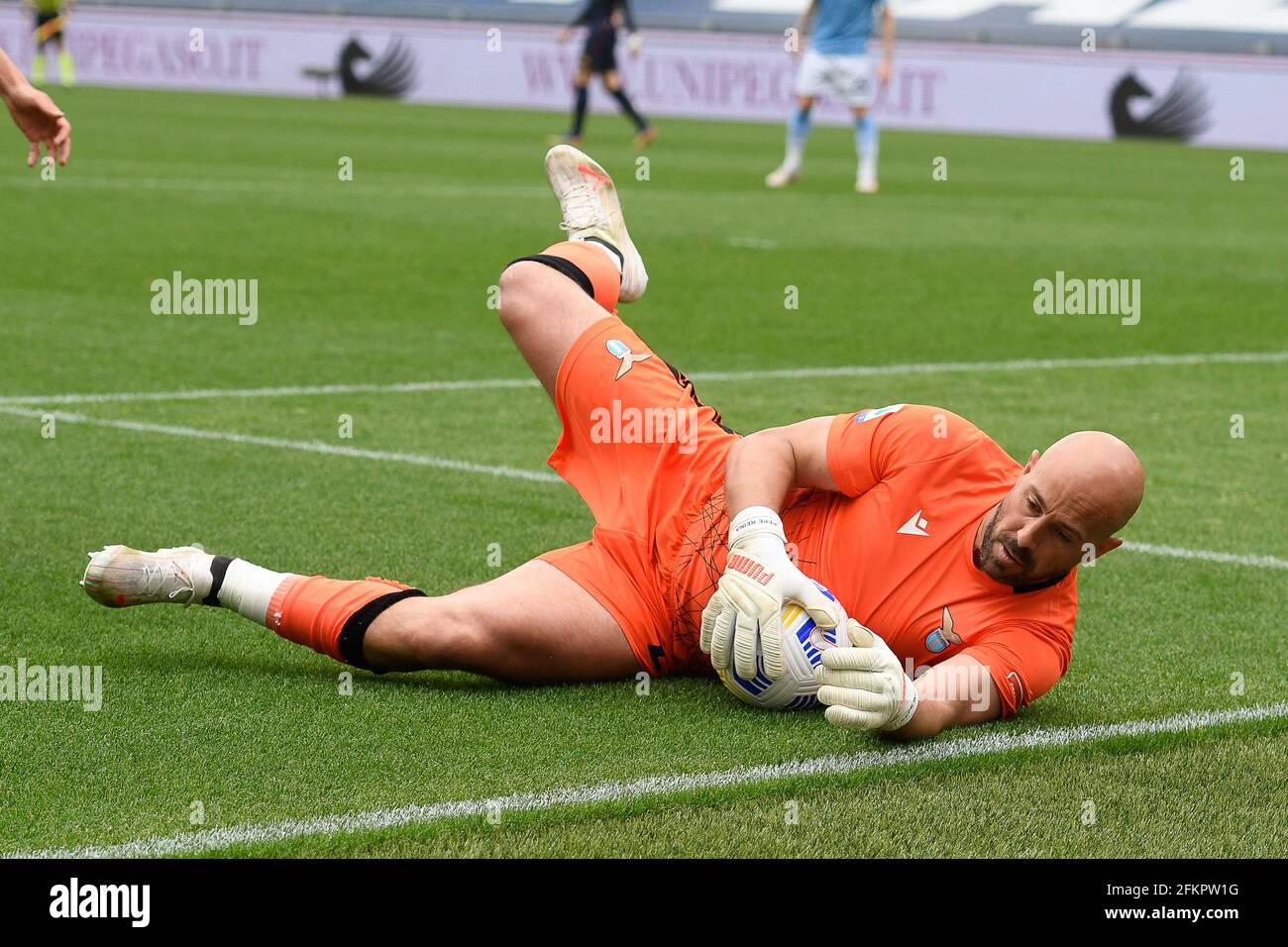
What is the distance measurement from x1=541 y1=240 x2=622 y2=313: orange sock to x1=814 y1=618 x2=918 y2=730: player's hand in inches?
62.3

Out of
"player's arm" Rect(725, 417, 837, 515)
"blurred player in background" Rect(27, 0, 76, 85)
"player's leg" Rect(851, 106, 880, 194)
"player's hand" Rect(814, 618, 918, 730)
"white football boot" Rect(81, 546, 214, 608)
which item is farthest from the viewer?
"blurred player in background" Rect(27, 0, 76, 85)

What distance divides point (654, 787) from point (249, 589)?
4.25ft

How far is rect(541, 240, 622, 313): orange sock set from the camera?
210 inches

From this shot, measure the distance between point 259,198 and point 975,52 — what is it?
65.7 feet

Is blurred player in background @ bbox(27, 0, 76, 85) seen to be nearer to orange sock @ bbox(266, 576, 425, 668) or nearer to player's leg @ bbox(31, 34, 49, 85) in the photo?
player's leg @ bbox(31, 34, 49, 85)

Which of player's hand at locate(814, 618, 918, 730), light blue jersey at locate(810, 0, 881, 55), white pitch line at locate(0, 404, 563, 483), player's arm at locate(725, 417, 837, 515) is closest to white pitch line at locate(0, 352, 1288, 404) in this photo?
white pitch line at locate(0, 404, 563, 483)

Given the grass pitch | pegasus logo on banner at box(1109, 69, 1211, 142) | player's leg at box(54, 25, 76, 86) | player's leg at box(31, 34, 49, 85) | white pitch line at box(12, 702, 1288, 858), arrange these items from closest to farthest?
white pitch line at box(12, 702, 1288, 858)
the grass pitch
pegasus logo on banner at box(1109, 69, 1211, 142)
player's leg at box(54, 25, 76, 86)
player's leg at box(31, 34, 49, 85)

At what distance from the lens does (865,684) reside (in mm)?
3951

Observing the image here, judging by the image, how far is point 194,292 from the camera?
11.1 meters

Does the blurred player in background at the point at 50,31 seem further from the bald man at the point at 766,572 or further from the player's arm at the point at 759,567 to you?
the player's arm at the point at 759,567

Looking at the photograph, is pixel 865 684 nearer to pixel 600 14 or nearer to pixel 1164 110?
pixel 600 14

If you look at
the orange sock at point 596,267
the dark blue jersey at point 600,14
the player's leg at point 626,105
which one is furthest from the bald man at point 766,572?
the dark blue jersey at point 600,14

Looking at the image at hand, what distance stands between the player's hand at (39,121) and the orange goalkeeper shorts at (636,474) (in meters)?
1.64

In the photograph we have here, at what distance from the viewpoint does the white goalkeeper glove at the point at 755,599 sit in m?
4.05
